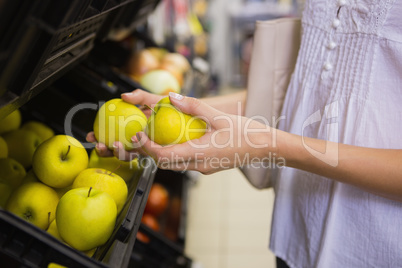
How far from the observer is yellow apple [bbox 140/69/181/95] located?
221 cm

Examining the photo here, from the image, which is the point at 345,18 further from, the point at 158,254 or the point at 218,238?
the point at 218,238

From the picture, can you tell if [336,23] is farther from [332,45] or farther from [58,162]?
[58,162]

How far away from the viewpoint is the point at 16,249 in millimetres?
750

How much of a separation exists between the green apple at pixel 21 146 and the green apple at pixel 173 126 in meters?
0.41

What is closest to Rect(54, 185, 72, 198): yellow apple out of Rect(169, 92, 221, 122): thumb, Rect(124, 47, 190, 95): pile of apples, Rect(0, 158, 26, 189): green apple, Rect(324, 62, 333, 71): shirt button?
Rect(0, 158, 26, 189): green apple

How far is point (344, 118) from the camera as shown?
1068 millimetres

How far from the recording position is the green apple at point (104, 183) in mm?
998

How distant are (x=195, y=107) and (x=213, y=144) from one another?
4.0 inches

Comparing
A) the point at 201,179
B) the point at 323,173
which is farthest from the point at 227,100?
the point at 201,179

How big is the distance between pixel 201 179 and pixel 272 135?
2.69m

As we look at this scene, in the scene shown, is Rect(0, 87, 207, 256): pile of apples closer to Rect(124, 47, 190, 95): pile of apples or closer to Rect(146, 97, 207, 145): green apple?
Rect(146, 97, 207, 145): green apple

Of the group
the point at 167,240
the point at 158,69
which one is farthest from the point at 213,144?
the point at 158,69

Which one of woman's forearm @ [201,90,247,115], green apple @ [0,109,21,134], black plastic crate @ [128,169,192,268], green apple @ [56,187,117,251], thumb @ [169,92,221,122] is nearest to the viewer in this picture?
green apple @ [56,187,117,251]

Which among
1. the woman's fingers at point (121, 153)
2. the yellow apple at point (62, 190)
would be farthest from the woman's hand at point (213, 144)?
the yellow apple at point (62, 190)
